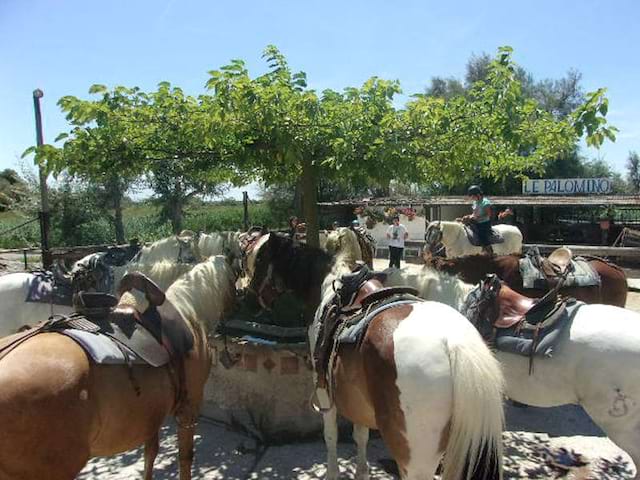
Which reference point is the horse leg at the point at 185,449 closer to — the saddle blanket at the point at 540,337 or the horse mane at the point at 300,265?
the horse mane at the point at 300,265

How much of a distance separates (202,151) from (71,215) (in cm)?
1882

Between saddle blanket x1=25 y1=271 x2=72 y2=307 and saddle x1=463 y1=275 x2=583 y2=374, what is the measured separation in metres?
4.10

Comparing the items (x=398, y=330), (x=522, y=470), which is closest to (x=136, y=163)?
(x=398, y=330)

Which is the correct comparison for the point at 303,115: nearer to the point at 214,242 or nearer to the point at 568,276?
the point at 568,276

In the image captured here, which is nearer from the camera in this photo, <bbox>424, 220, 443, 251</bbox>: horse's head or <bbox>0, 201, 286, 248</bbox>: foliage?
<bbox>424, 220, 443, 251</bbox>: horse's head

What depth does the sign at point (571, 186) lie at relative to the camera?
21531 millimetres

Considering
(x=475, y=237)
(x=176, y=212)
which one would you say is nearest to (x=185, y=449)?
(x=475, y=237)

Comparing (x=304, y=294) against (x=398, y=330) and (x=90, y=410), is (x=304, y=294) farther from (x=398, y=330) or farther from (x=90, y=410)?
(x=90, y=410)

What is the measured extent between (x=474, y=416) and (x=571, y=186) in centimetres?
2265

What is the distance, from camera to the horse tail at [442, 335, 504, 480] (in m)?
2.38

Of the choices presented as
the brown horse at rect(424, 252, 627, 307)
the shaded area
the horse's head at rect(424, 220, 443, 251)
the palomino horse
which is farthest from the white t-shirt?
the palomino horse

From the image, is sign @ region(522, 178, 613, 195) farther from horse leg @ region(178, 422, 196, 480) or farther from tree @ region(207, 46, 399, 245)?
horse leg @ region(178, 422, 196, 480)

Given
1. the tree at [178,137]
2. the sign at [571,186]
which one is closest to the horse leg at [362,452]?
the tree at [178,137]

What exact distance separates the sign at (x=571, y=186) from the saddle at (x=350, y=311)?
20.5 metres
